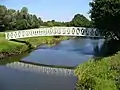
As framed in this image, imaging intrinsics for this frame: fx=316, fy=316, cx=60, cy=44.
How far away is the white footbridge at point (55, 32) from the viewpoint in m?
67.4

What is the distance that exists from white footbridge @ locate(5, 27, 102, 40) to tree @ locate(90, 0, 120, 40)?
2196 millimetres

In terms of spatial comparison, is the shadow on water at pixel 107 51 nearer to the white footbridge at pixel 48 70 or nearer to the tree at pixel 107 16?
the tree at pixel 107 16

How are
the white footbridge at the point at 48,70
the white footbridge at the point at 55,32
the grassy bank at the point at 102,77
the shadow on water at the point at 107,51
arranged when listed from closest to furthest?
1. the grassy bank at the point at 102,77
2. the white footbridge at the point at 48,70
3. the shadow on water at the point at 107,51
4. the white footbridge at the point at 55,32

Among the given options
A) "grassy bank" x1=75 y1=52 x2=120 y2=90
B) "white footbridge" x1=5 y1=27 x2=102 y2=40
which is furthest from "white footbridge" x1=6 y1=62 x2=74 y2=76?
"white footbridge" x1=5 y1=27 x2=102 y2=40

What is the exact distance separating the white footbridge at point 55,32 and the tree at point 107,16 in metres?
2.20

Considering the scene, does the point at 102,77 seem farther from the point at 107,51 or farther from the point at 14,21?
the point at 14,21

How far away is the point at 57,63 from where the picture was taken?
47188 millimetres

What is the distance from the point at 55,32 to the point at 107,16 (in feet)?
41.3

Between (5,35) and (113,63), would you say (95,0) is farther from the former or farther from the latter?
(113,63)

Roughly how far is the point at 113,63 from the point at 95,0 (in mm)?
41297

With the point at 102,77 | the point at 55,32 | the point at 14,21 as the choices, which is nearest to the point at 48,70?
the point at 102,77

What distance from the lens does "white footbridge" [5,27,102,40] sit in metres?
67.4

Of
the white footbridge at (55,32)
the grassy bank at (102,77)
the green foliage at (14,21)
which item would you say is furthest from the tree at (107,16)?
the green foliage at (14,21)

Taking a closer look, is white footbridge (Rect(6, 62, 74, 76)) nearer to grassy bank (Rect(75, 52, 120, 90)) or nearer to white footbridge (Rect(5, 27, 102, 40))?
grassy bank (Rect(75, 52, 120, 90))
